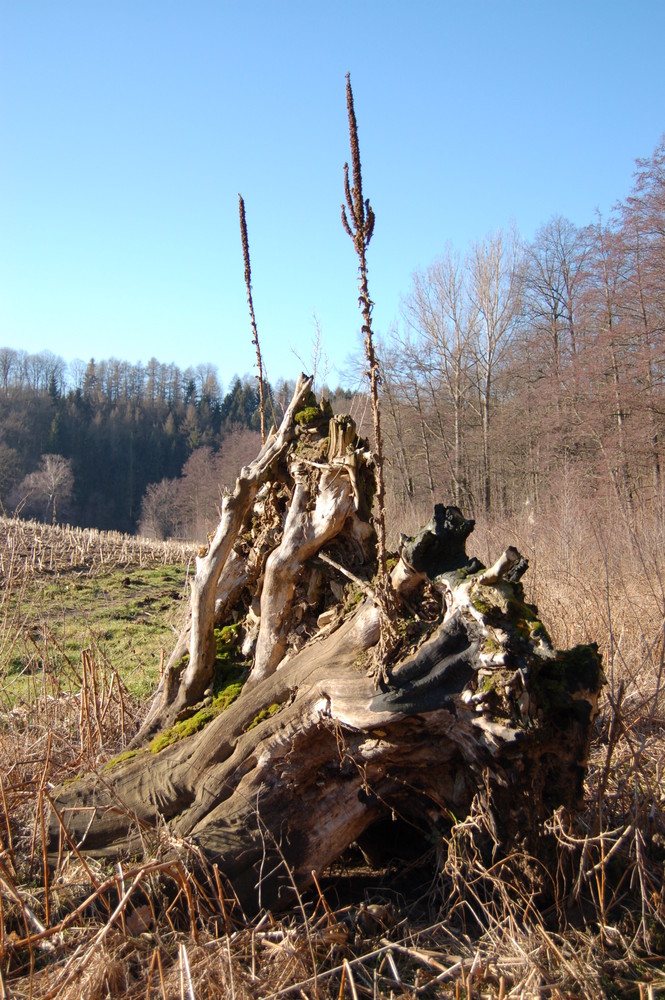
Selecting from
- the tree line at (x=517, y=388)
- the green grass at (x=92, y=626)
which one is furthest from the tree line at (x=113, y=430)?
the green grass at (x=92, y=626)

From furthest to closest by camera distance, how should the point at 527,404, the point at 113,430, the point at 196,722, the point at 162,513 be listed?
the point at 113,430
the point at 162,513
the point at 527,404
the point at 196,722

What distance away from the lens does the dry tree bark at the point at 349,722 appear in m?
2.86

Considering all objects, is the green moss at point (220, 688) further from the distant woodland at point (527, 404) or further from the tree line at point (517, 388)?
the tree line at point (517, 388)

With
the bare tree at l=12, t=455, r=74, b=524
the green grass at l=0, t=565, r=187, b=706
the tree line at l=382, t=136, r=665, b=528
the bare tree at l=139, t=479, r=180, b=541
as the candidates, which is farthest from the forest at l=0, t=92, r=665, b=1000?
the bare tree at l=139, t=479, r=180, b=541

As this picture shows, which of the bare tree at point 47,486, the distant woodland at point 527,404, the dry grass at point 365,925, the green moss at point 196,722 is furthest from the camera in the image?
the bare tree at point 47,486

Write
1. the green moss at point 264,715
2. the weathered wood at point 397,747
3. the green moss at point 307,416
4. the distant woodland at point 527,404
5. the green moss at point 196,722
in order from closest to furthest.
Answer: the weathered wood at point 397,747
the green moss at point 264,715
the green moss at point 196,722
the green moss at point 307,416
the distant woodland at point 527,404

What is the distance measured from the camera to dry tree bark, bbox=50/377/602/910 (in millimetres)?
2859

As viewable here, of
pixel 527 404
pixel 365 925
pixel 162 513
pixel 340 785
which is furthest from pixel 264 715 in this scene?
pixel 162 513

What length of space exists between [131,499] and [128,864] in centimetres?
7359

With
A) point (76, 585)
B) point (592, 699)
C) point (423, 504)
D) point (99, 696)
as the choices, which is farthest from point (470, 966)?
point (423, 504)

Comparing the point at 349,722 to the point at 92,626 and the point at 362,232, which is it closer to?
the point at 362,232

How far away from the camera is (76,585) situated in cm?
1380

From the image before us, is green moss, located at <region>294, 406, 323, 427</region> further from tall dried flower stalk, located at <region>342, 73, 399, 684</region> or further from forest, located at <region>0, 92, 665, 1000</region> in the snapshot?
tall dried flower stalk, located at <region>342, 73, 399, 684</region>

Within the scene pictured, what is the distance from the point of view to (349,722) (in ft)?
9.73
